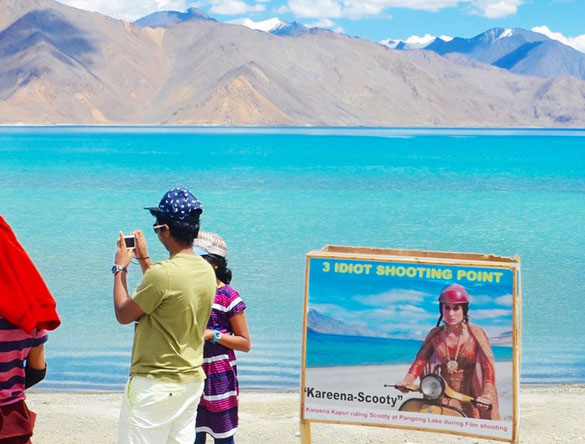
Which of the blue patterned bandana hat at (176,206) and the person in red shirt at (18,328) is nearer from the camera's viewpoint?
the person in red shirt at (18,328)

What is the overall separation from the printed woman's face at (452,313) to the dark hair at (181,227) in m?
1.42

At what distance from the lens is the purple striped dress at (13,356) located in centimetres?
348

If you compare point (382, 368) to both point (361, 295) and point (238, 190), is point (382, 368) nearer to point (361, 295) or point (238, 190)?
point (361, 295)

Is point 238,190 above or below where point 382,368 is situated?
above

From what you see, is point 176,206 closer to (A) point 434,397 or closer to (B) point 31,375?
(B) point 31,375

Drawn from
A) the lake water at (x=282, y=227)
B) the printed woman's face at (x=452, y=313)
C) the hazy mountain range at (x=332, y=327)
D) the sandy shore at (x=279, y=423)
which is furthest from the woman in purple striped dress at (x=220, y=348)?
the lake water at (x=282, y=227)

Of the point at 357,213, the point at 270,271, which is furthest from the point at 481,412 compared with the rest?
the point at 357,213

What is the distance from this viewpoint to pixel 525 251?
980 inches

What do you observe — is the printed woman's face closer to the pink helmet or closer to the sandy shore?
the pink helmet

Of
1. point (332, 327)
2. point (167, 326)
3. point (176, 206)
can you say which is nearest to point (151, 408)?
point (167, 326)

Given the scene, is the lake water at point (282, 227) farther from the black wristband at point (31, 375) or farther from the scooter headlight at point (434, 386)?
Result: the black wristband at point (31, 375)

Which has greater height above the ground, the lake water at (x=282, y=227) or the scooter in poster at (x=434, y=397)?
the lake water at (x=282, y=227)

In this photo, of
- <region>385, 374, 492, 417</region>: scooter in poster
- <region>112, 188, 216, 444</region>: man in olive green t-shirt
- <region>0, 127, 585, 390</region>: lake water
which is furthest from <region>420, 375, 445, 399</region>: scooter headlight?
<region>0, 127, 585, 390</region>: lake water

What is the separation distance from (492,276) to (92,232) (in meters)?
23.9
